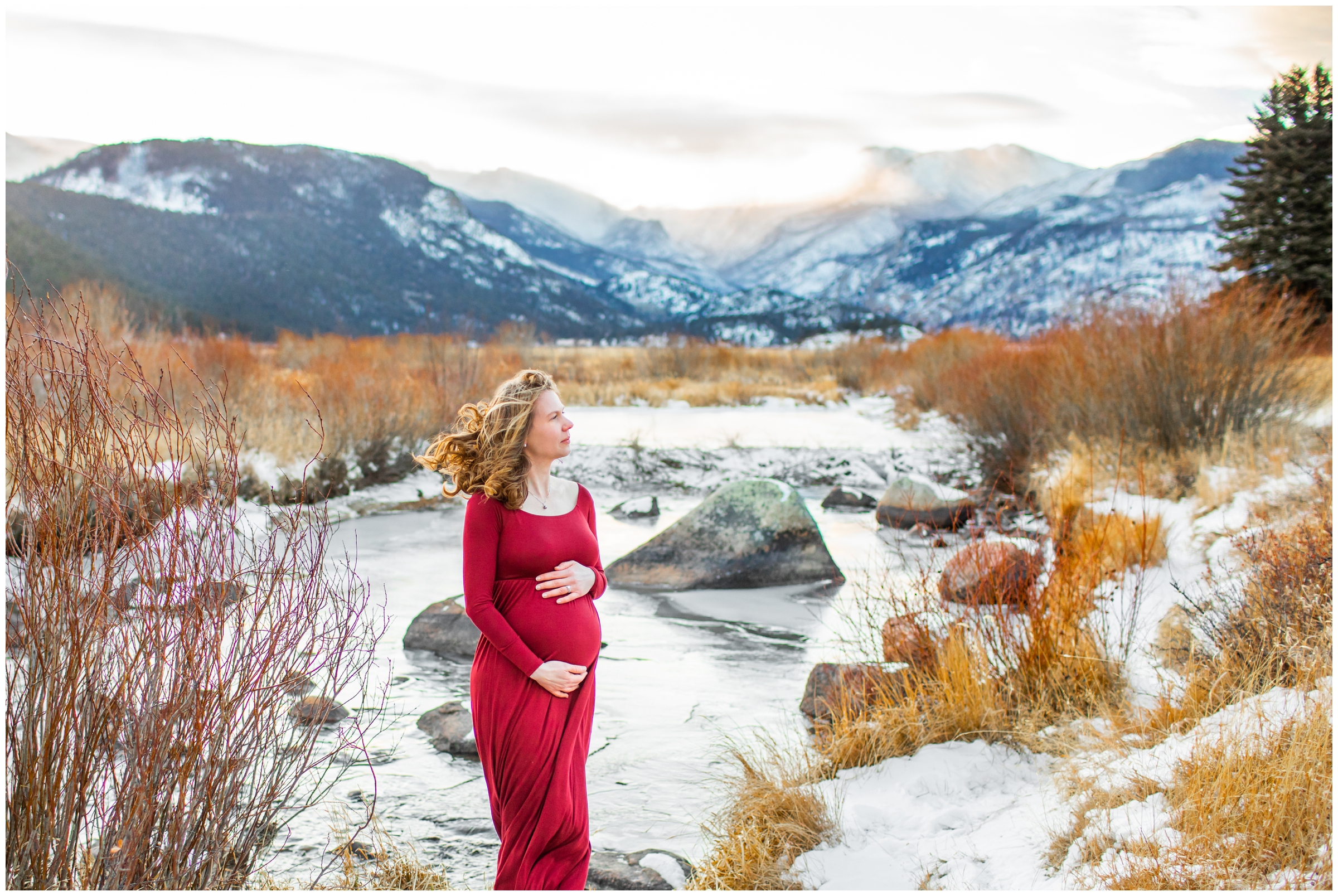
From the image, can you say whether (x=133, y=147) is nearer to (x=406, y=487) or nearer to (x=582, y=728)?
(x=406, y=487)

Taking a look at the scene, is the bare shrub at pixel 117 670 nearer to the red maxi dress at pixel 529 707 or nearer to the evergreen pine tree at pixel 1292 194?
the red maxi dress at pixel 529 707

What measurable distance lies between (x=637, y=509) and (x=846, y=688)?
644 cm

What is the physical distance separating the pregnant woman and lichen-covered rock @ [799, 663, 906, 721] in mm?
1802

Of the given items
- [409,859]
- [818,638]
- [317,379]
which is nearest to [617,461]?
[317,379]

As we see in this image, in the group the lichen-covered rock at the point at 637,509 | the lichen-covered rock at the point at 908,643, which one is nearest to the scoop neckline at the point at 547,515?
the lichen-covered rock at the point at 908,643

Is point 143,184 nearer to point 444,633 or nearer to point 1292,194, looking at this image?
point 1292,194

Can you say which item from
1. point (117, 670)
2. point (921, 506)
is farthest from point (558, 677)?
point (921, 506)

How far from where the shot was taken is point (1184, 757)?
10.3ft

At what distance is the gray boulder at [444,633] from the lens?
18.4ft

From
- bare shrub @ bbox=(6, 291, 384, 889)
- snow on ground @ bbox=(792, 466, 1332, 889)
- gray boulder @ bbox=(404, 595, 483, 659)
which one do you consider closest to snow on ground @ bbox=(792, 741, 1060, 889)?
snow on ground @ bbox=(792, 466, 1332, 889)

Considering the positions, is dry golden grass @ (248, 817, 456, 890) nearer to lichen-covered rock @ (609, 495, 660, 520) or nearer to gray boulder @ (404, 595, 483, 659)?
gray boulder @ (404, 595, 483, 659)

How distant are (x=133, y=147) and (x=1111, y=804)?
14790cm

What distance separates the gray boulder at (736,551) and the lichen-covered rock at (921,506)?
1431 millimetres

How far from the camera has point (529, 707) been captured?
2.47 m
